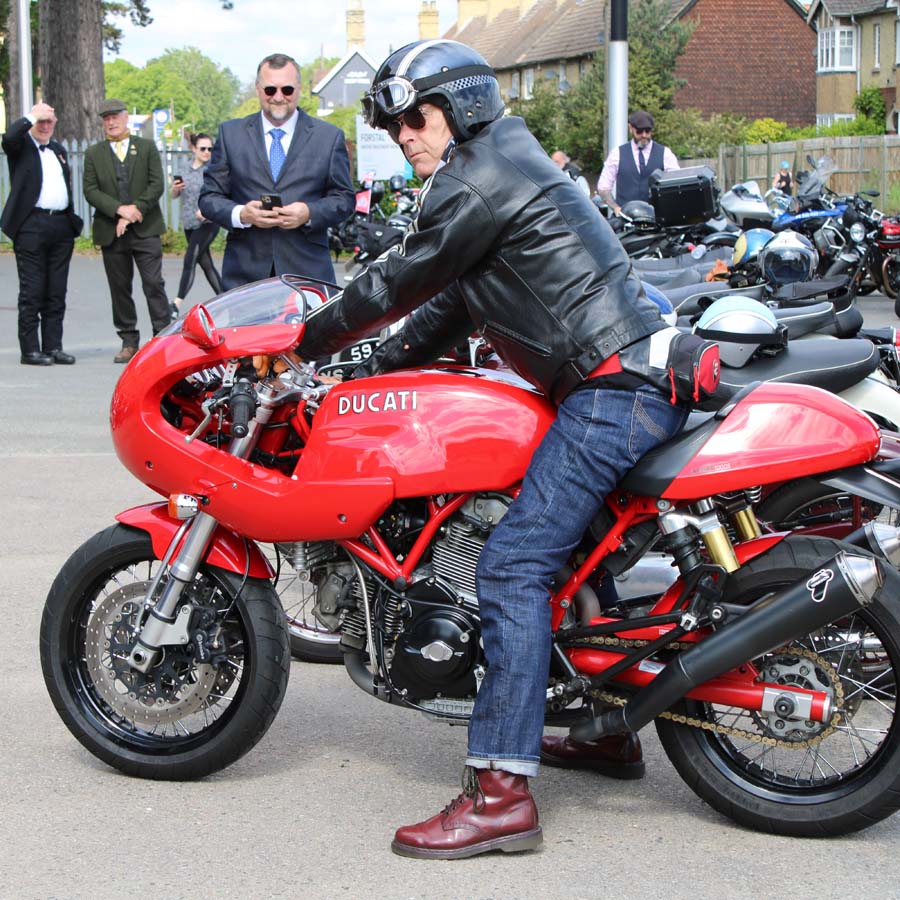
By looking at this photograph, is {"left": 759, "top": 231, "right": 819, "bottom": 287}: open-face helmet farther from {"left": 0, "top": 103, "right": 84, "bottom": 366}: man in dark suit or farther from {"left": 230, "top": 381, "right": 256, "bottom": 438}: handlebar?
{"left": 0, "top": 103, "right": 84, "bottom": 366}: man in dark suit

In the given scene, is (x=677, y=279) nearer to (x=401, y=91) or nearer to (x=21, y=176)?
(x=401, y=91)

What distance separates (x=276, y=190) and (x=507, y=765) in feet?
14.6

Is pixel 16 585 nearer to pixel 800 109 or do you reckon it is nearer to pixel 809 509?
pixel 809 509

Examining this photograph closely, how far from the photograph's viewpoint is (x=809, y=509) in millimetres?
4766

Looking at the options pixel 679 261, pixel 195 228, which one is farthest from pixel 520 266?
pixel 195 228

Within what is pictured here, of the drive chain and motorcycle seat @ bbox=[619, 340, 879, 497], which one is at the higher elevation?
motorcycle seat @ bbox=[619, 340, 879, 497]

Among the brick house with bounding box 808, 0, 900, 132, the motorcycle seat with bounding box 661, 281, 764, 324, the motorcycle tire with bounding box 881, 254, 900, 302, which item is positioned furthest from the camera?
the brick house with bounding box 808, 0, 900, 132

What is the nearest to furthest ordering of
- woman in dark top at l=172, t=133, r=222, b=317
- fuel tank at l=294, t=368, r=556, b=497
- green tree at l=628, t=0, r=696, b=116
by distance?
fuel tank at l=294, t=368, r=556, b=497
woman in dark top at l=172, t=133, r=222, b=317
green tree at l=628, t=0, r=696, b=116

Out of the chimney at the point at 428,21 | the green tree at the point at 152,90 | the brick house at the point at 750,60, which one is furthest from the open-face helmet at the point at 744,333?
the green tree at the point at 152,90

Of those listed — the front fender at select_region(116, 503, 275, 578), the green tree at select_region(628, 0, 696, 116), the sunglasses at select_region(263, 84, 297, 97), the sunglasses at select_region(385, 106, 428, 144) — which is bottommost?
the front fender at select_region(116, 503, 275, 578)

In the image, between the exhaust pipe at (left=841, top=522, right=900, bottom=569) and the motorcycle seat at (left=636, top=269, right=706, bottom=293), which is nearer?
the exhaust pipe at (left=841, top=522, right=900, bottom=569)

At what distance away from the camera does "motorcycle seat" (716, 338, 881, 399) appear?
5.24 meters

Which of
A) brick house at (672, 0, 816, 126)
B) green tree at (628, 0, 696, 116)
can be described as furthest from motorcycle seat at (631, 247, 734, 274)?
brick house at (672, 0, 816, 126)

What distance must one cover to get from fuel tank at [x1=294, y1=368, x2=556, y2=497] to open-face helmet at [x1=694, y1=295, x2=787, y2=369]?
1.41 m
